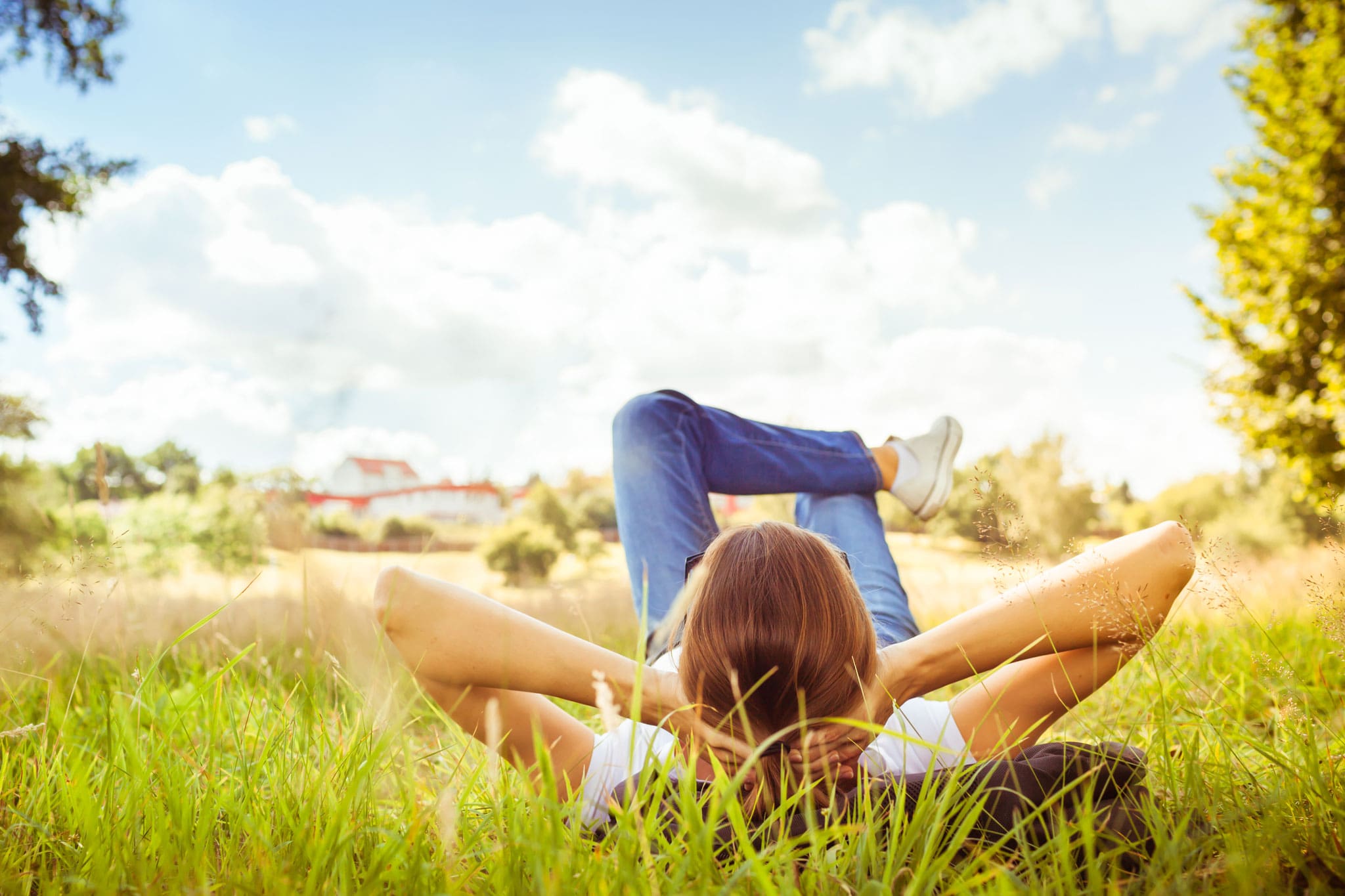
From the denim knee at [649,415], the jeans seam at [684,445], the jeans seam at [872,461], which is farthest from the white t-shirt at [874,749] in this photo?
the jeans seam at [872,461]

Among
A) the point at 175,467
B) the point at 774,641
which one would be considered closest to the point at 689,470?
the point at 774,641

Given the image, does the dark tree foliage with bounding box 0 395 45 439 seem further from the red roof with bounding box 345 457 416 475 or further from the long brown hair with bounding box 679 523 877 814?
the red roof with bounding box 345 457 416 475

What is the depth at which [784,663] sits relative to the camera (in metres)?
1.28

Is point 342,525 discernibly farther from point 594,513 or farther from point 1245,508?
point 1245,508

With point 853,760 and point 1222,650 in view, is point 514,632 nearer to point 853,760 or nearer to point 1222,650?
point 853,760

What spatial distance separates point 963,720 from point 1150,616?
1.56 feet

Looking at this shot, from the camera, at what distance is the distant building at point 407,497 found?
17297 mm

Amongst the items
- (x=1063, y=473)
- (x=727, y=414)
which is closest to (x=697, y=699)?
(x=727, y=414)

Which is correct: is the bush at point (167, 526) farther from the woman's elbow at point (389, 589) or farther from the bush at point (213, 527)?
the woman's elbow at point (389, 589)

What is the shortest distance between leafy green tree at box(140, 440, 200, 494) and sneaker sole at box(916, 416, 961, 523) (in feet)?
30.1

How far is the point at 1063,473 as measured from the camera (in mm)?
11219

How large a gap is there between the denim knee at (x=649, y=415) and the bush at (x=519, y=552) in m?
12.4

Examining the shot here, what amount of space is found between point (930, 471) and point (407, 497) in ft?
68.9

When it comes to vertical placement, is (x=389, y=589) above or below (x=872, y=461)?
below
